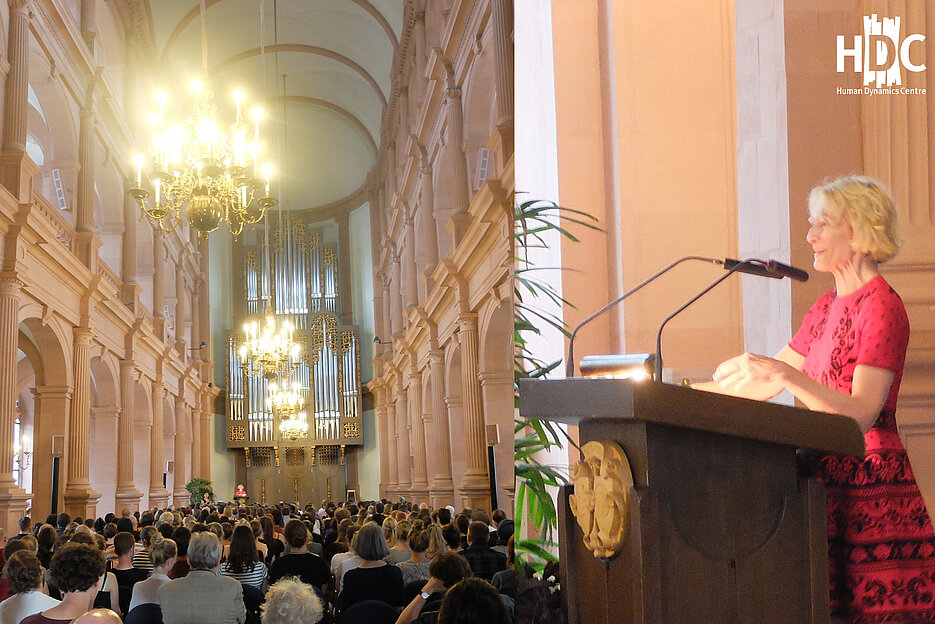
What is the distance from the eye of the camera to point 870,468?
2.44m

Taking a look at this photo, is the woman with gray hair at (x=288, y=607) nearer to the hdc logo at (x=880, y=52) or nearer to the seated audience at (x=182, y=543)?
the seated audience at (x=182, y=543)

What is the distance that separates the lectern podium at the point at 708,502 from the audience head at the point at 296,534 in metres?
4.09

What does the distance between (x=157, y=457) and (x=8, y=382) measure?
31.9ft

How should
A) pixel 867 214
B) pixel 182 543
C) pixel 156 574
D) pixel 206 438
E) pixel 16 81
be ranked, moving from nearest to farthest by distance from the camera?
pixel 867 214, pixel 156 574, pixel 182 543, pixel 16 81, pixel 206 438

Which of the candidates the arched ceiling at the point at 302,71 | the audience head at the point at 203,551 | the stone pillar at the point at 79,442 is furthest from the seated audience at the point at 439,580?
the arched ceiling at the point at 302,71

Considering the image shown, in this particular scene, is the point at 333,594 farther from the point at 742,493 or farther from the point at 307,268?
the point at 307,268

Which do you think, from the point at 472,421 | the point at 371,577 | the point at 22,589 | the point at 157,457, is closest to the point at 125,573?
the point at 22,589

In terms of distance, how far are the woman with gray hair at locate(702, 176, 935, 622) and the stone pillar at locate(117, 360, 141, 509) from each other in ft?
54.0

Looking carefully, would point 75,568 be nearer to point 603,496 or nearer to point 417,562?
point 417,562

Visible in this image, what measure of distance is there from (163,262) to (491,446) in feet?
41.5

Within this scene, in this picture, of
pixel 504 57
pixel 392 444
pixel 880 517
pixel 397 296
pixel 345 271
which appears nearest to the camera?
pixel 880 517

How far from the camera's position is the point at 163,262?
22.0m

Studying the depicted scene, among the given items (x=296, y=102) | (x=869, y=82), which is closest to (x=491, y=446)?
(x=869, y=82)

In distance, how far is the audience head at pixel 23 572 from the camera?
4.35 metres
